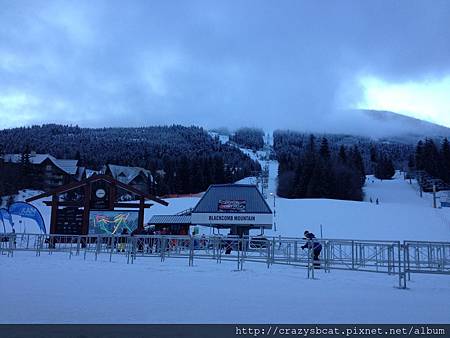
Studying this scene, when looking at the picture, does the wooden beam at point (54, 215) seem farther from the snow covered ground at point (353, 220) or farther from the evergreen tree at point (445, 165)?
the evergreen tree at point (445, 165)

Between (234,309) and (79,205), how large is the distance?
88.9 feet

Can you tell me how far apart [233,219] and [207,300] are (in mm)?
27583

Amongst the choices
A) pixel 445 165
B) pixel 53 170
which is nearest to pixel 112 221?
pixel 53 170

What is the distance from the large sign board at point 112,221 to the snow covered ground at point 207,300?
18.7 metres

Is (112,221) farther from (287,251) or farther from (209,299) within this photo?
(209,299)

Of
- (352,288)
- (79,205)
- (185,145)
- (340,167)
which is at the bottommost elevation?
(352,288)

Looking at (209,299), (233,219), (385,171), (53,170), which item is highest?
(385,171)

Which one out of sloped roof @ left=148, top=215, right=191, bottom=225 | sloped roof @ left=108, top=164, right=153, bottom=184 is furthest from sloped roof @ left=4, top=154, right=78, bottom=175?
sloped roof @ left=148, top=215, right=191, bottom=225

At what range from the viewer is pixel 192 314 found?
670cm

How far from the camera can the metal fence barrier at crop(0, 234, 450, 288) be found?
49.0 feet

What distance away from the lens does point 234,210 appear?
118 feet

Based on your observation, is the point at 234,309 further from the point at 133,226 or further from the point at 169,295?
the point at 133,226

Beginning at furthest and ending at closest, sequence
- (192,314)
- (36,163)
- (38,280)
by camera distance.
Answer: (36,163) < (38,280) < (192,314)

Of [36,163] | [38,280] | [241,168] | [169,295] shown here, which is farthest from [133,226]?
[241,168]
